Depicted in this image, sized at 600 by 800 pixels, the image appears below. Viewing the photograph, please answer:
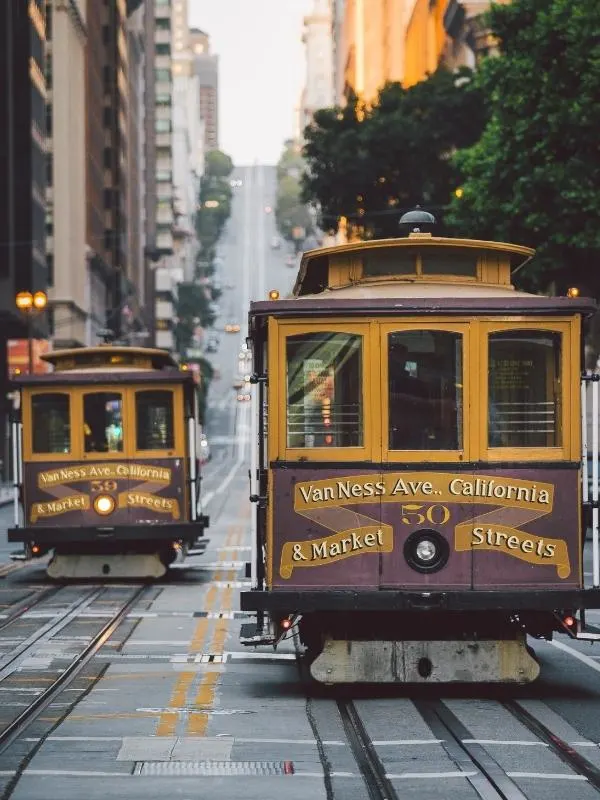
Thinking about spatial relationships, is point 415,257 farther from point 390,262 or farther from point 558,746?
point 558,746

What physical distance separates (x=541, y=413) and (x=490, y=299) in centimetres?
91

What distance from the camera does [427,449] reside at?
13453 mm

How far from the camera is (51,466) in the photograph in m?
24.4

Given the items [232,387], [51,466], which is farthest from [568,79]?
[232,387]

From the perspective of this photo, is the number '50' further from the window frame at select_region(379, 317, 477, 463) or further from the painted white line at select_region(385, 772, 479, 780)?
the painted white line at select_region(385, 772, 479, 780)

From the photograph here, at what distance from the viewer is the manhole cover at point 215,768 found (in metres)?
10.5

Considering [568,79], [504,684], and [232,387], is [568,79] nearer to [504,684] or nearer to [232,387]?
[504,684]

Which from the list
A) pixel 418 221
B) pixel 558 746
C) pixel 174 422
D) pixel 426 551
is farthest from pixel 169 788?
pixel 174 422

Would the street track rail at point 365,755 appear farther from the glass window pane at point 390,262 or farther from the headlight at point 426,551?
the glass window pane at point 390,262

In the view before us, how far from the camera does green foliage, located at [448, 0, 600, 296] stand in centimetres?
3703

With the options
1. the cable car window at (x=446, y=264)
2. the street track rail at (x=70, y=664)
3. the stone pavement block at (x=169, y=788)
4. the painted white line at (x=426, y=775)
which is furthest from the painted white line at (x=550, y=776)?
the cable car window at (x=446, y=264)

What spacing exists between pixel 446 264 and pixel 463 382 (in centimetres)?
127

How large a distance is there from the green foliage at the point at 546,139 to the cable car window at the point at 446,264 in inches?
904

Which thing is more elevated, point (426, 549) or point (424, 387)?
point (424, 387)
